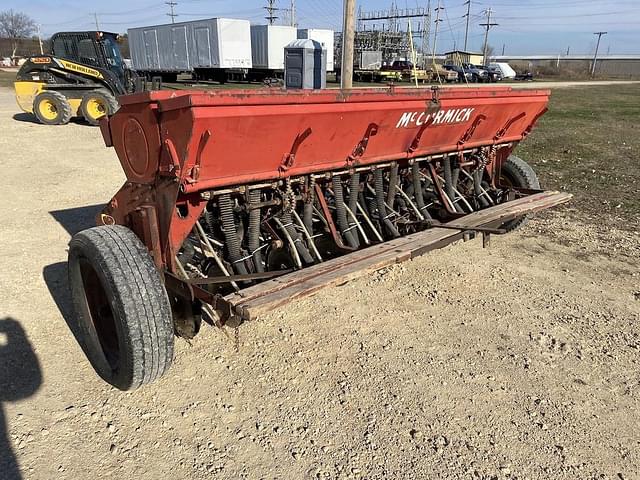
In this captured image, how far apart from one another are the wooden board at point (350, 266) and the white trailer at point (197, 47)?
2648cm

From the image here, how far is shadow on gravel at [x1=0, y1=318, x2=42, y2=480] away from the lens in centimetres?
247

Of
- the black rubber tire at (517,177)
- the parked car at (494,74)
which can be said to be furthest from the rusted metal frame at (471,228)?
the parked car at (494,74)

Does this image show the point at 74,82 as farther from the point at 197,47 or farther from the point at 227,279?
the point at 197,47

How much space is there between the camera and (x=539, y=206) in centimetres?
431

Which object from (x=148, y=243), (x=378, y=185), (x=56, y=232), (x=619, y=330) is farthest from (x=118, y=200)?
(x=619, y=330)

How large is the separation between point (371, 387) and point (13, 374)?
2109 mm

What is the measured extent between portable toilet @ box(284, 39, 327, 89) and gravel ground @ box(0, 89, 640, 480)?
6845 millimetres

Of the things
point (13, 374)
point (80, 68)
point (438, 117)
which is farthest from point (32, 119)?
point (438, 117)

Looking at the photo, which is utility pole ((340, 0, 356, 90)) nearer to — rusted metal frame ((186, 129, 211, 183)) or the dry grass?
the dry grass

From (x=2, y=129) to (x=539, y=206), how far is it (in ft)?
41.7

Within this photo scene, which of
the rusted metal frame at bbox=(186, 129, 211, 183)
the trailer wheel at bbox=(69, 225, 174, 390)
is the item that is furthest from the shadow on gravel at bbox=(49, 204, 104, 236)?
the rusted metal frame at bbox=(186, 129, 211, 183)

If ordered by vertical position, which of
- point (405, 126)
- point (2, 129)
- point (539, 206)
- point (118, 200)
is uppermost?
point (405, 126)

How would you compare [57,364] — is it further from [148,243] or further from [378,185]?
[378,185]

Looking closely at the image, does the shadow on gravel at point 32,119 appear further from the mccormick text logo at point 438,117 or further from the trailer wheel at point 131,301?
the trailer wheel at point 131,301
